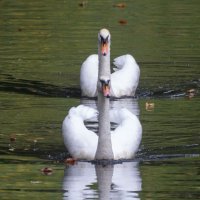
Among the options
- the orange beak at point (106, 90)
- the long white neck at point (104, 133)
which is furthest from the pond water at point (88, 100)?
the orange beak at point (106, 90)

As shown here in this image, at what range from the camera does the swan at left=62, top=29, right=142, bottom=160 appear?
14.4 m

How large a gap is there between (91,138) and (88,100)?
431cm

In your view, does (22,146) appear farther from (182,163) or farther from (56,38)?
(56,38)

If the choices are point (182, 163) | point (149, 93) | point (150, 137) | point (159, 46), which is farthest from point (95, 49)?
point (182, 163)

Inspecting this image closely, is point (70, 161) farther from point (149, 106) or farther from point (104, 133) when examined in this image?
point (149, 106)

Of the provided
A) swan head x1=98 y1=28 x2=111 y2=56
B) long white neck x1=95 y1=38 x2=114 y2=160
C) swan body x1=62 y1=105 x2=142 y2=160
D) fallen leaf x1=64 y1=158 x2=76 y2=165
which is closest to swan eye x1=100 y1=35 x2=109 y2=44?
swan head x1=98 y1=28 x2=111 y2=56

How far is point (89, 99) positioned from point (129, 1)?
13.8m

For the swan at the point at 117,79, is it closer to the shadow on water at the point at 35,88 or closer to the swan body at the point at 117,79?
the swan body at the point at 117,79

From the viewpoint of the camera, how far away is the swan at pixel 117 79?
63.4 ft

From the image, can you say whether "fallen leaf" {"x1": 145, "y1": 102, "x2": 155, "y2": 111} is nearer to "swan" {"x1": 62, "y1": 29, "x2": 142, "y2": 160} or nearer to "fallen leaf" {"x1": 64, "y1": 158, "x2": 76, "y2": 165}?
"swan" {"x1": 62, "y1": 29, "x2": 142, "y2": 160}

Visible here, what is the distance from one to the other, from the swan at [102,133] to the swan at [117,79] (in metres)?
3.84

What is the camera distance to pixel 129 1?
107 feet

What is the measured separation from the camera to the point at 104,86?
14461mm

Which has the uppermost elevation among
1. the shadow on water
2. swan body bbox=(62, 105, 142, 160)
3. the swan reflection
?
the shadow on water
